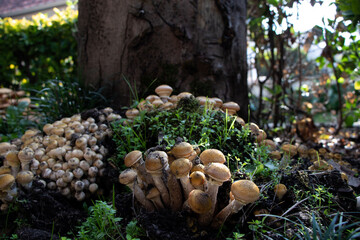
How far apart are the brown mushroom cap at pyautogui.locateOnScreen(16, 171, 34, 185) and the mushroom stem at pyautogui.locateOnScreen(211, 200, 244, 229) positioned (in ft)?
4.90

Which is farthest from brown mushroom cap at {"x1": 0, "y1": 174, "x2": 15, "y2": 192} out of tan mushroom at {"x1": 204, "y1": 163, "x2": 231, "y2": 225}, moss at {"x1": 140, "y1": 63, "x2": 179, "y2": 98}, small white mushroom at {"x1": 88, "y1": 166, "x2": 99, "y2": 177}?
moss at {"x1": 140, "y1": 63, "x2": 179, "y2": 98}

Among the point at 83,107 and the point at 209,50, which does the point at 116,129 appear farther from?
the point at 209,50

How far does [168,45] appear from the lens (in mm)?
3271

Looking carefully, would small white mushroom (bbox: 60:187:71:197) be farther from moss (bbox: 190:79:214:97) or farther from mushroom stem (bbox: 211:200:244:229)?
moss (bbox: 190:79:214:97)

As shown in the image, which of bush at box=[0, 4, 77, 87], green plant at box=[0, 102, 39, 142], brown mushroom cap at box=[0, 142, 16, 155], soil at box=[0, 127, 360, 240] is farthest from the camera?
bush at box=[0, 4, 77, 87]

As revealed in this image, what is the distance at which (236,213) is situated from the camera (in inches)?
69.0

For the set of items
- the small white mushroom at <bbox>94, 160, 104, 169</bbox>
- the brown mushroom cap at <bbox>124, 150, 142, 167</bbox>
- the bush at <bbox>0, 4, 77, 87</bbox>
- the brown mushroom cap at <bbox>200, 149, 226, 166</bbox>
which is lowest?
the small white mushroom at <bbox>94, 160, 104, 169</bbox>

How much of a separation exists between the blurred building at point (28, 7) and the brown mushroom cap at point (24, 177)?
11.9 m

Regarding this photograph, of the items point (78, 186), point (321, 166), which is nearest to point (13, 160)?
point (78, 186)

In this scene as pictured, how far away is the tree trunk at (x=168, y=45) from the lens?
3252 mm

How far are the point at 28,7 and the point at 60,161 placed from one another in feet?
46.3

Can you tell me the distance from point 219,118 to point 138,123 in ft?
2.53

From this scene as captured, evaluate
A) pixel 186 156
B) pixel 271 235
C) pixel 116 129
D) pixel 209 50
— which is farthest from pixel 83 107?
pixel 271 235

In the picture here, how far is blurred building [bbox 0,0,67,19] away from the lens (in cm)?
1262
